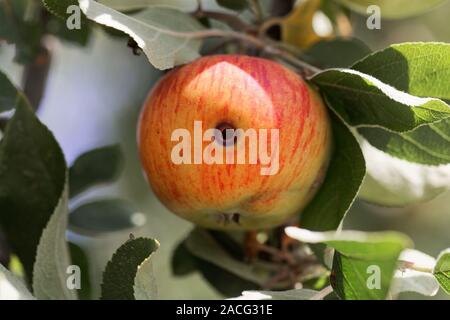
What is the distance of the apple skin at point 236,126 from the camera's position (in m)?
0.92

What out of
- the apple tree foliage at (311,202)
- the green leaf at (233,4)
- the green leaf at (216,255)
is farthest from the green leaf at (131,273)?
the green leaf at (233,4)

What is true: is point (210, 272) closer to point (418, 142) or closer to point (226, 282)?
point (226, 282)

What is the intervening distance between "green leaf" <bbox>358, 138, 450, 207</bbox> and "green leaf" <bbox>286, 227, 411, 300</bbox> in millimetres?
276

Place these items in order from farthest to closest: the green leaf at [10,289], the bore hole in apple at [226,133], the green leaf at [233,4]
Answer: the green leaf at [233,4]
the bore hole in apple at [226,133]
the green leaf at [10,289]

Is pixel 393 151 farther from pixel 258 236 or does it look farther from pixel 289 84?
pixel 258 236

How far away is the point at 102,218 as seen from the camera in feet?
4.30

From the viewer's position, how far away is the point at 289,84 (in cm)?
96

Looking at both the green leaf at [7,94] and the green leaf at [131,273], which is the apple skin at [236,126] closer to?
the green leaf at [131,273]

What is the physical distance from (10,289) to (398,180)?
54 centimetres

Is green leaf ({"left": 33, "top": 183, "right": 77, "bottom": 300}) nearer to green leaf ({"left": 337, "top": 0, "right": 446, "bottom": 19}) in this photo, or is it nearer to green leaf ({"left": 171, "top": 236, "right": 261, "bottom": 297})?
green leaf ({"left": 171, "top": 236, "right": 261, "bottom": 297})

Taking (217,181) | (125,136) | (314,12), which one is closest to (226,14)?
(314,12)

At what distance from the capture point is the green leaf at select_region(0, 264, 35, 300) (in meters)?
0.80

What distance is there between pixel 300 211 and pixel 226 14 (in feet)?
1.04

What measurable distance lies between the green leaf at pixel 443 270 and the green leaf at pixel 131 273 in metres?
0.29
